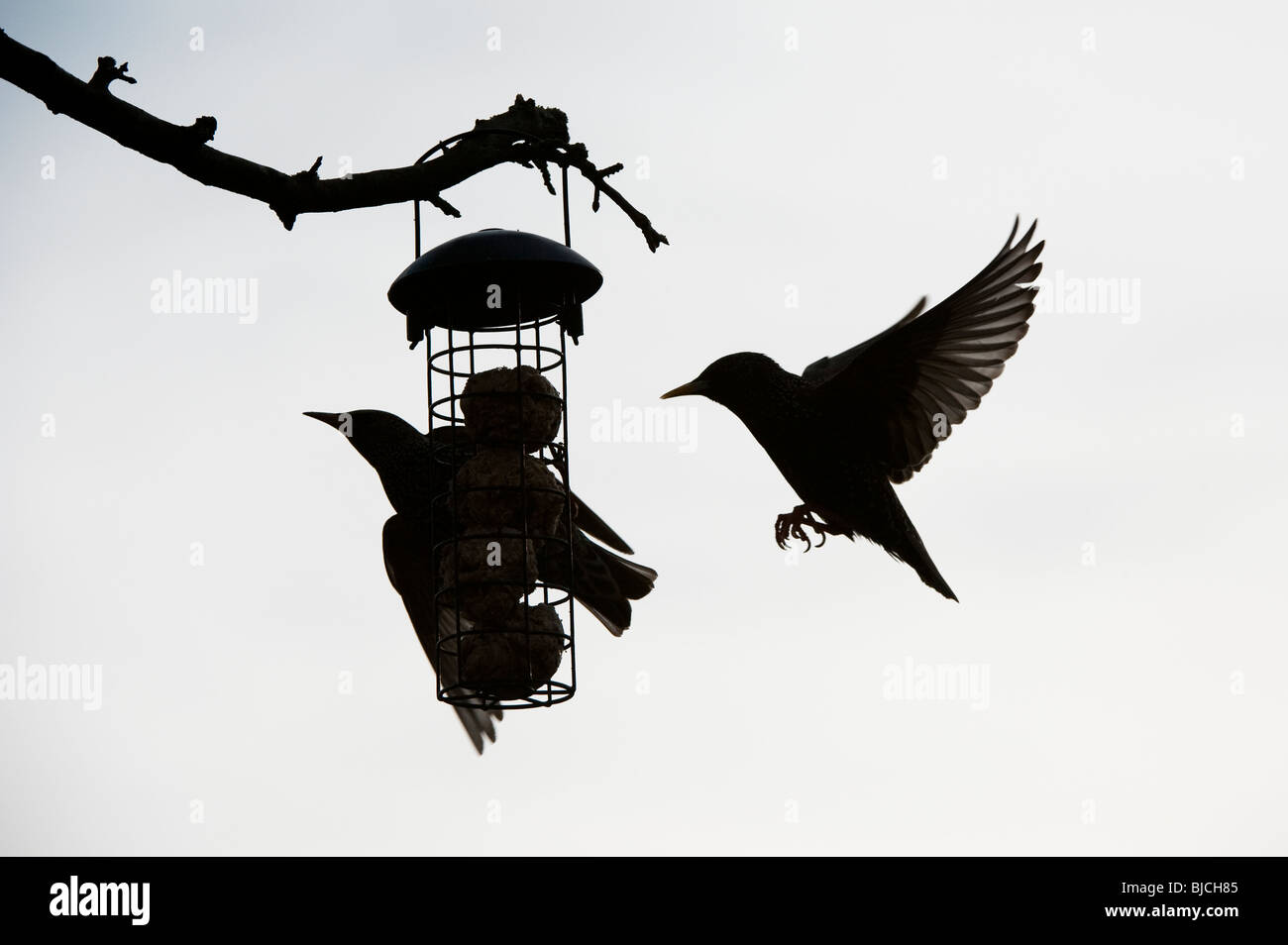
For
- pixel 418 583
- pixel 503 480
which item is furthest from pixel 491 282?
pixel 418 583

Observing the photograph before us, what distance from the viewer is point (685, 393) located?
17.9 ft

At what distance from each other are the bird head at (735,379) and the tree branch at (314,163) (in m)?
1.49

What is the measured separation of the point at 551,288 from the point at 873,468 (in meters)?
1.90

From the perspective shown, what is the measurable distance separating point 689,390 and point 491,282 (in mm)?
1307

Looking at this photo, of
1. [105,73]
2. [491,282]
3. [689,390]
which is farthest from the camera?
[689,390]

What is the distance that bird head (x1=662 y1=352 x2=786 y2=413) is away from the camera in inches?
215

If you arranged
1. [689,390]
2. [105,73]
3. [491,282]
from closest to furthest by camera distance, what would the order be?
[105,73], [491,282], [689,390]

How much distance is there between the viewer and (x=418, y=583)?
596 cm

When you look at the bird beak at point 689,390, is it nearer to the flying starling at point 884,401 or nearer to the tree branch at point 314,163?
the flying starling at point 884,401

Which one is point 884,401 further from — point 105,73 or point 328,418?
point 105,73

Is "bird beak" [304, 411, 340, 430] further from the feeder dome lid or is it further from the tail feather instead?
the tail feather

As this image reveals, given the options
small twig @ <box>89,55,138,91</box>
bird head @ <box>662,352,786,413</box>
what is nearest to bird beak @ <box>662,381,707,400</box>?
bird head @ <box>662,352,786,413</box>
